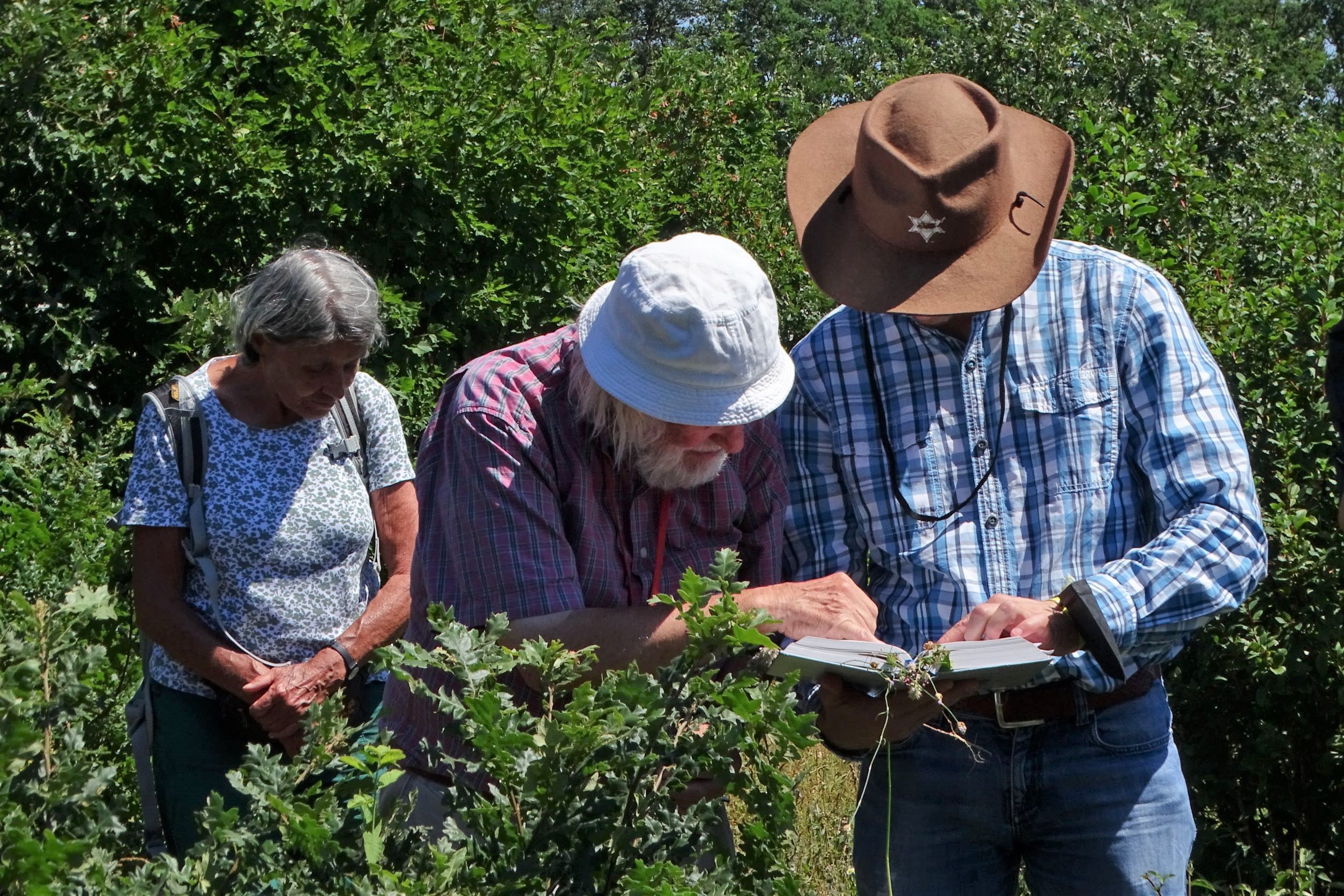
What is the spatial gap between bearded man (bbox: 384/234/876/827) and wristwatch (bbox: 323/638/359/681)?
0.86 m

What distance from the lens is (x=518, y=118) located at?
5.72 metres

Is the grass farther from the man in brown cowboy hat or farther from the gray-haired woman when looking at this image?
the man in brown cowboy hat

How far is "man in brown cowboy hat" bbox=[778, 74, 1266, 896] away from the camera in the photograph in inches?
86.4

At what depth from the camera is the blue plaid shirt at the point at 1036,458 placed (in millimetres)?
2162

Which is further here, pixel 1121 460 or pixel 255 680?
pixel 255 680

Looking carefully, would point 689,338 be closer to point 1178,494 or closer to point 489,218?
point 1178,494

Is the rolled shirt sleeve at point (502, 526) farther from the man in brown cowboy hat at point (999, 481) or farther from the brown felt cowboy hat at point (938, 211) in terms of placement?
the brown felt cowboy hat at point (938, 211)

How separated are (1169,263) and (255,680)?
2.86m

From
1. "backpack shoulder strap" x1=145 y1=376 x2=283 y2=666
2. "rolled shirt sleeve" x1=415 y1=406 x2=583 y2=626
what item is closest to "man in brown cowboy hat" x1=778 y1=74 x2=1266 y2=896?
"rolled shirt sleeve" x1=415 y1=406 x2=583 y2=626

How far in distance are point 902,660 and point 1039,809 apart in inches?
19.5

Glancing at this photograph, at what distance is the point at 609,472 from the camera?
221 centimetres

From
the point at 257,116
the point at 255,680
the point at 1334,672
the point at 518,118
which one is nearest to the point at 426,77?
the point at 518,118

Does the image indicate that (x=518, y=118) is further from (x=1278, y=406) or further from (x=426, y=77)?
(x=1278, y=406)

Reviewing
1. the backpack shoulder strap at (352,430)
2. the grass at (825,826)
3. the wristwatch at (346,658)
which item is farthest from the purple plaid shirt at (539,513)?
the grass at (825,826)
